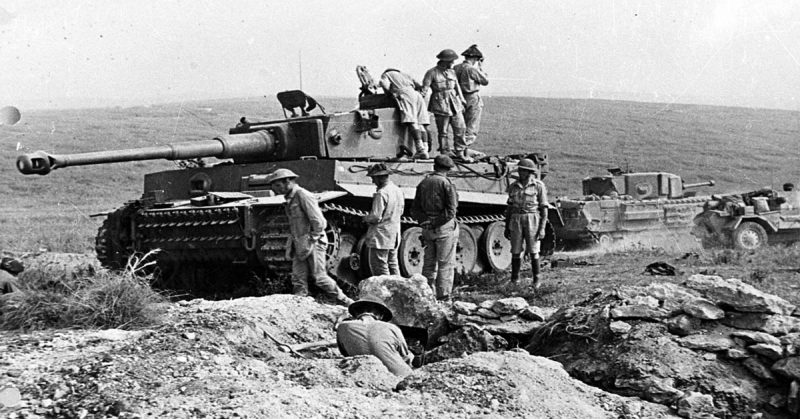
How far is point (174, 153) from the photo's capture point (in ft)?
37.5

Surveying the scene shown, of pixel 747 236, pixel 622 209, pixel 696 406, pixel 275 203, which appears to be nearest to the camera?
pixel 696 406

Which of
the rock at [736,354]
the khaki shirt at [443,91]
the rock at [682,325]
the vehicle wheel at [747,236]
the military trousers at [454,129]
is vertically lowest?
the vehicle wheel at [747,236]

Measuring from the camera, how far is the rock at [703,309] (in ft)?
22.2

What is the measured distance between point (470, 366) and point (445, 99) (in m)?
8.92

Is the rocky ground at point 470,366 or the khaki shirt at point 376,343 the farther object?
the khaki shirt at point 376,343

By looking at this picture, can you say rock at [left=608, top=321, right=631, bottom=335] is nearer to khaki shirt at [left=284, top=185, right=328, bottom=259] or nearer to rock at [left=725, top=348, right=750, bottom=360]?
rock at [left=725, top=348, right=750, bottom=360]

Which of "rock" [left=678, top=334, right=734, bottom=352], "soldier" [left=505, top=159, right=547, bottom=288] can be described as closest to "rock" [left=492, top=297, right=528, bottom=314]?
"rock" [left=678, top=334, right=734, bottom=352]

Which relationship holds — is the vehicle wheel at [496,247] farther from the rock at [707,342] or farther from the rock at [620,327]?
the rock at [707,342]

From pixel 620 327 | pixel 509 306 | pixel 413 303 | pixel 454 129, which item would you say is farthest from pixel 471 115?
pixel 620 327

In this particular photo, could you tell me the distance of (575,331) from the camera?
7.17 meters

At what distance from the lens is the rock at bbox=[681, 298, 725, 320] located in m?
6.76

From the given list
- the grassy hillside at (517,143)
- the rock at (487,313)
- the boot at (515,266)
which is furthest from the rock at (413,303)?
the grassy hillside at (517,143)

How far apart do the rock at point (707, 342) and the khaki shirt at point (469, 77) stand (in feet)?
28.9

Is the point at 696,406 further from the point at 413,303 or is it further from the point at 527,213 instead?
the point at 527,213
